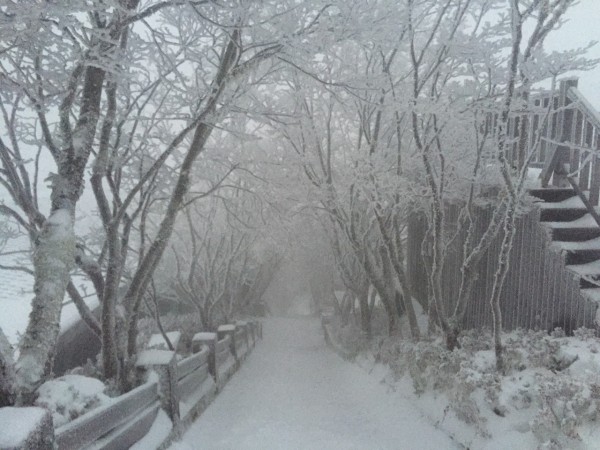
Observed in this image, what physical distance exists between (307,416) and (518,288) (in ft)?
12.9

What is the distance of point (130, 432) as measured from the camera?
460 centimetres

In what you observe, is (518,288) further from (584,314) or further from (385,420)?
(385,420)

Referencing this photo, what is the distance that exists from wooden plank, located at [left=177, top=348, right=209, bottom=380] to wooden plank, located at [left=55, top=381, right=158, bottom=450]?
140cm

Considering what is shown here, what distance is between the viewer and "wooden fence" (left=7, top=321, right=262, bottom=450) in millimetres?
3513

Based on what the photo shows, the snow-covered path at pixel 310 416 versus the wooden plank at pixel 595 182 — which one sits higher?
the wooden plank at pixel 595 182

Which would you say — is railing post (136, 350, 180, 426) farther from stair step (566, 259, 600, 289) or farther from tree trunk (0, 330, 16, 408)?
stair step (566, 259, 600, 289)

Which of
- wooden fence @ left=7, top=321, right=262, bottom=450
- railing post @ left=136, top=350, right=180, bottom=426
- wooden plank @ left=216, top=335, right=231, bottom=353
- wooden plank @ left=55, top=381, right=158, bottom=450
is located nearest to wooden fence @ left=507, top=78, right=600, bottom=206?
railing post @ left=136, top=350, right=180, bottom=426

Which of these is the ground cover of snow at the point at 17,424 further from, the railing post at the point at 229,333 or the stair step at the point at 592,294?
the railing post at the point at 229,333

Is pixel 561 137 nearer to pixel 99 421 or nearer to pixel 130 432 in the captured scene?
pixel 130 432

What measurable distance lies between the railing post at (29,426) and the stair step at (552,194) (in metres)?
7.43

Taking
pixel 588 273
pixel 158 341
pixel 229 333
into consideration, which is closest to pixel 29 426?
pixel 158 341

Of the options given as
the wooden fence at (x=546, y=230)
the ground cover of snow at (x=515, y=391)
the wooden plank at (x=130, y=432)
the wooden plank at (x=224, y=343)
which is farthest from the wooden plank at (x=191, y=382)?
the wooden fence at (x=546, y=230)

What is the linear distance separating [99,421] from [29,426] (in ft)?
4.15

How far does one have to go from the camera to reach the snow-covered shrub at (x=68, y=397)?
411 centimetres
